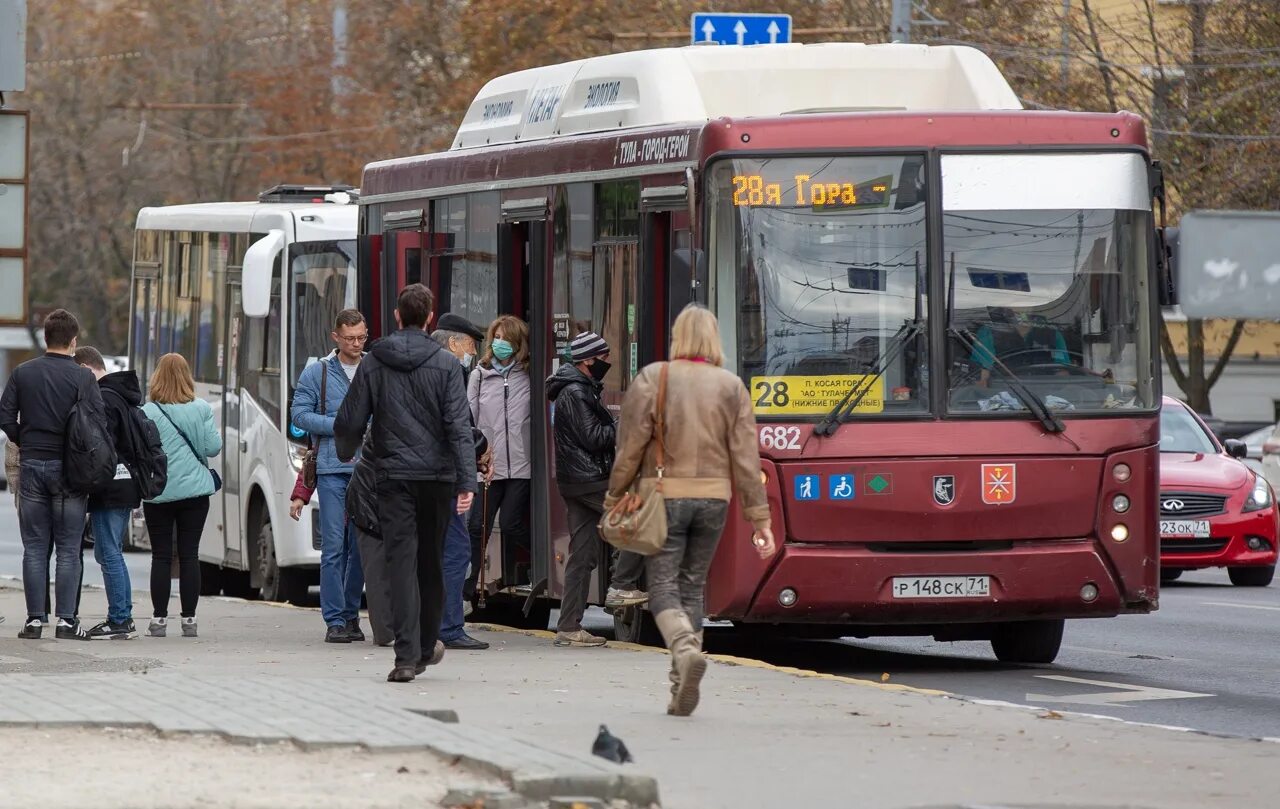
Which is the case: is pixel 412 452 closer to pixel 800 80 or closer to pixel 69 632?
pixel 800 80

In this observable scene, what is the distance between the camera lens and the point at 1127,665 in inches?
560

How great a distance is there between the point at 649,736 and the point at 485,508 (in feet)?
16.3

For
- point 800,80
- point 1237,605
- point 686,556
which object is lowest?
point 1237,605

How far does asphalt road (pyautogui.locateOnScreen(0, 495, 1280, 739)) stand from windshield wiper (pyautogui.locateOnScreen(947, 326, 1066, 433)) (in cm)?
130

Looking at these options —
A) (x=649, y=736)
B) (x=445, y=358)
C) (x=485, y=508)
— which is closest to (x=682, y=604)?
(x=649, y=736)

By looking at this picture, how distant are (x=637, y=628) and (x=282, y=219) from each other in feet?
20.1

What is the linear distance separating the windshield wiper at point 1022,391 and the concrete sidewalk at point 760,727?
1.69m

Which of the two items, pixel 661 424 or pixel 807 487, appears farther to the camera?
pixel 807 487

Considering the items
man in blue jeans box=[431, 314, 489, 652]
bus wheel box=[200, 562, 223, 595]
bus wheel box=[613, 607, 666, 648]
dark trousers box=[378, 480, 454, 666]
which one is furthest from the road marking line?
dark trousers box=[378, 480, 454, 666]

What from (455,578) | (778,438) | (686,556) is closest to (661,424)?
(686,556)

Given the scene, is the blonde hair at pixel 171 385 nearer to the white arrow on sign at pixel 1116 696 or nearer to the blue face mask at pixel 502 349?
the blue face mask at pixel 502 349

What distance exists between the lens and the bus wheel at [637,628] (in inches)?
557

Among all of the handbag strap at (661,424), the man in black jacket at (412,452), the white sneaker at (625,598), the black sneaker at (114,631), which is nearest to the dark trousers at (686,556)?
the handbag strap at (661,424)

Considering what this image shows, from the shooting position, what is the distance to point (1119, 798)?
8.47m
